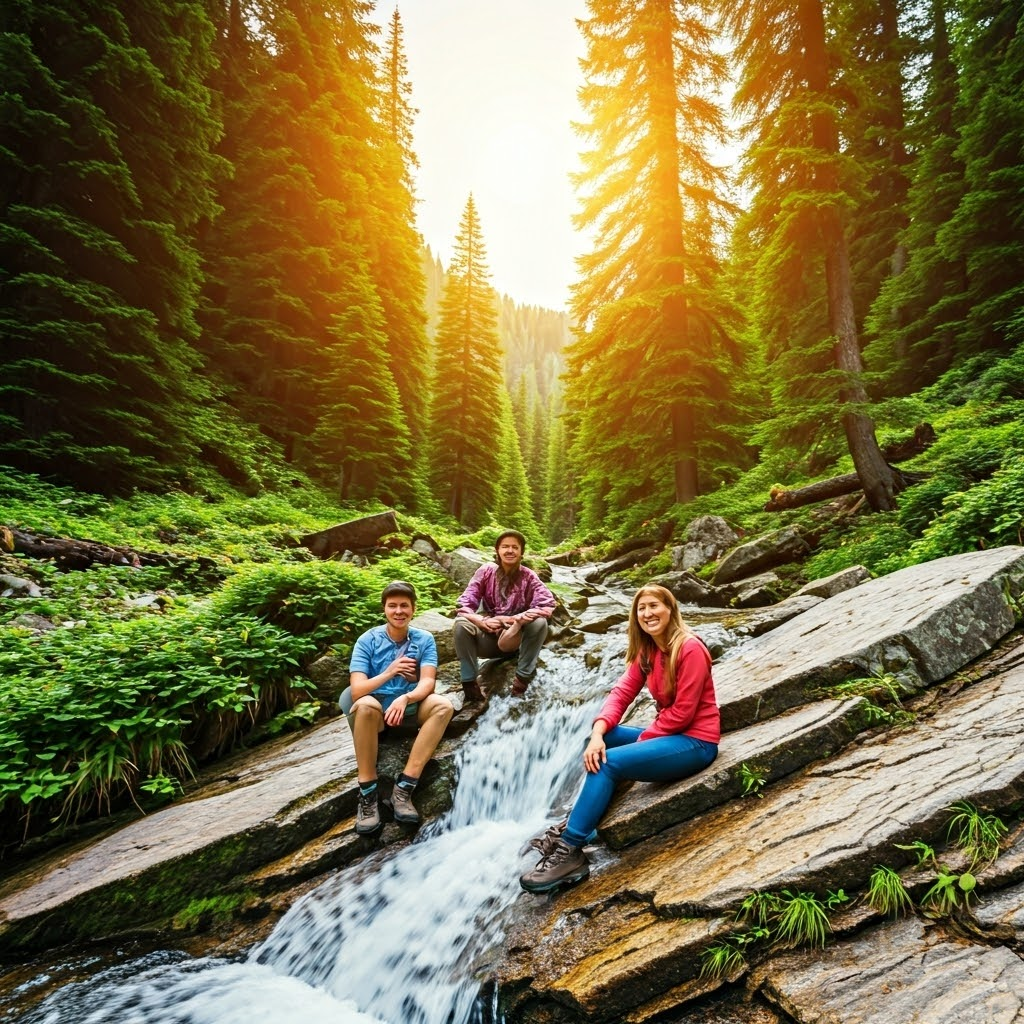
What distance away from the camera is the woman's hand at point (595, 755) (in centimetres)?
332

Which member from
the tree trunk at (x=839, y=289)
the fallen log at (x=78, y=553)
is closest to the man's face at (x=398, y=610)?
the fallen log at (x=78, y=553)

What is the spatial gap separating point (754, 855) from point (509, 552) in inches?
148

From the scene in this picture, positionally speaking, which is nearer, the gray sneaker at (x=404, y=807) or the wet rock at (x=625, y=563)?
the gray sneaker at (x=404, y=807)

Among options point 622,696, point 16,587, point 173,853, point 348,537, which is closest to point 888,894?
point 622,696

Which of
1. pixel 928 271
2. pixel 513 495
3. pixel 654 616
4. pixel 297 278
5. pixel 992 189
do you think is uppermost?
pixel 297 278

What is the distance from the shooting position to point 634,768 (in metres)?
3.30

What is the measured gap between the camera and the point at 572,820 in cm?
327

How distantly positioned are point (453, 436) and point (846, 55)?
74.1ft

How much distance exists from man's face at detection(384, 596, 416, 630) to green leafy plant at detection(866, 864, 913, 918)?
363cm

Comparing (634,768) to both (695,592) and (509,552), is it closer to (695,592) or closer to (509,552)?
(509,552)

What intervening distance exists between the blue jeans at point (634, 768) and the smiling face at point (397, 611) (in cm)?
220

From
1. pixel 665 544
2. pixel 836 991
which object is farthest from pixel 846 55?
pixel 836 991

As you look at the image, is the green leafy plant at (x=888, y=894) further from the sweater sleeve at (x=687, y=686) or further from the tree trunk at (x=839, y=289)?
the tree trunk at (x=839, y=289)

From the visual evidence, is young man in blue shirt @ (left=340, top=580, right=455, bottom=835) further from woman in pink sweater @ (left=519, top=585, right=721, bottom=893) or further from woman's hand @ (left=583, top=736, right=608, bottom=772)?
woman's hand @ (left=583, top=736, right=608, bottom=772)
